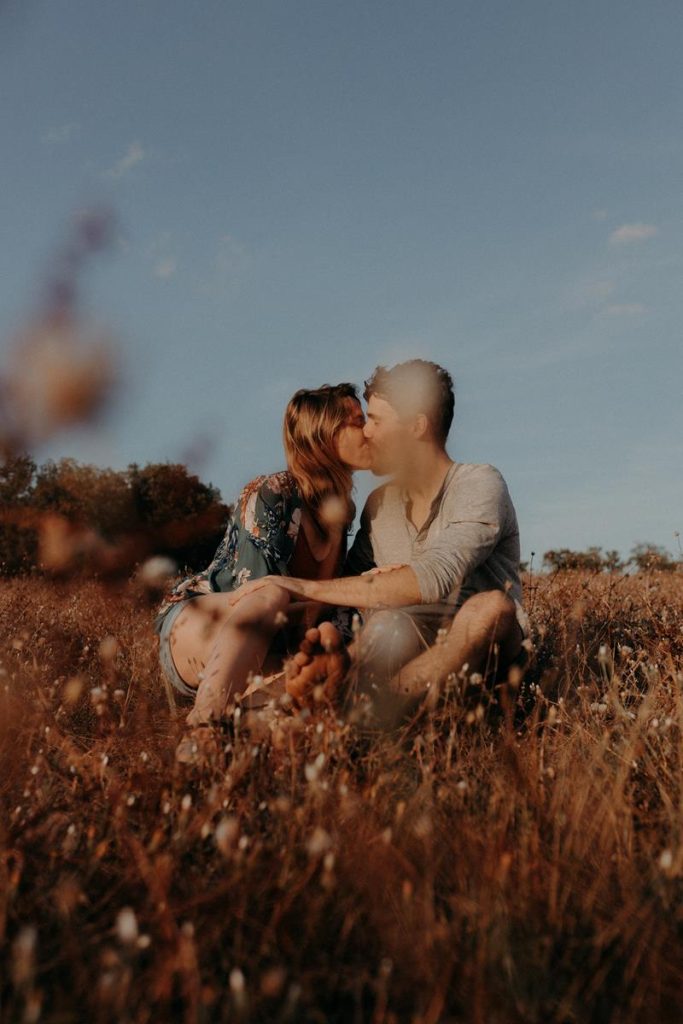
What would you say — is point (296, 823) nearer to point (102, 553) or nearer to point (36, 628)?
point (36, 628)

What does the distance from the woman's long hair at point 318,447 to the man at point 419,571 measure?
25 cm

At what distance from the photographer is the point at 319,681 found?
315 centimetres

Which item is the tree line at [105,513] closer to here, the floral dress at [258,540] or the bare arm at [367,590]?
the floral dress at [258,540]

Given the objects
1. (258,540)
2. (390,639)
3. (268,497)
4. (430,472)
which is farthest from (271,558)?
(430,472)

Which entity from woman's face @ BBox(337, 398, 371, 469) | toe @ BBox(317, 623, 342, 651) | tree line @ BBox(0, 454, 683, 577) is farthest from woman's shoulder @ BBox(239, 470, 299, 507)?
tree line @ BBox(0, 454, 683, 577)

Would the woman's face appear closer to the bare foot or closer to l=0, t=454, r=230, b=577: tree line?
the bare foot

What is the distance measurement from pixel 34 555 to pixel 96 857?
1156 cm

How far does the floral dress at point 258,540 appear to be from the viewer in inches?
171

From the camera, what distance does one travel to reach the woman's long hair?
4.81 metres

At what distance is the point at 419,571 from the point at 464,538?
1.28ft

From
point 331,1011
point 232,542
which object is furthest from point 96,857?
A: point 232,542

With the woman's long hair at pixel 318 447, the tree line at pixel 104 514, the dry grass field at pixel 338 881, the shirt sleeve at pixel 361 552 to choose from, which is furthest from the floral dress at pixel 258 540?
the tree line at pixel 104 514

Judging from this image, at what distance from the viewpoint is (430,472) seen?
16.4 feet

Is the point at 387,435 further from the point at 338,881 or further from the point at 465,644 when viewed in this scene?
the point at 338,881
